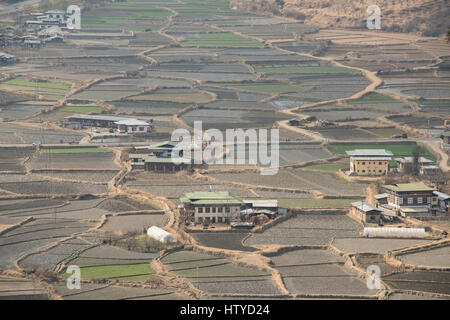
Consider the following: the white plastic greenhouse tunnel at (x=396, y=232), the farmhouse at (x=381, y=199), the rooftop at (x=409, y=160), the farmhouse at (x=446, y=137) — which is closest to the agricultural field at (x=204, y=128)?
the white plastic greenhouse tunnel at (x=396, y=232)

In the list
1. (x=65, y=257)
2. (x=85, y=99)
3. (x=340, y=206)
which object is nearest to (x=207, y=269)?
(x=65, y=257)

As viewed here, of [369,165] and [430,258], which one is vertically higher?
[369,165]

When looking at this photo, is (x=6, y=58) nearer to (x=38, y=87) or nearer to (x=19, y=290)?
(x=38, y=87)

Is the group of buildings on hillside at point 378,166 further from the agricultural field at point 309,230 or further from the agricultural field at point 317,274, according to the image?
the agricultural field at point 317,274

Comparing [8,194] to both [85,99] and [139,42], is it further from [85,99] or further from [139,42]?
[139,42]

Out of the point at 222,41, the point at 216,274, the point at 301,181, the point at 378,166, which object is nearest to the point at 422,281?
the point at 216,274

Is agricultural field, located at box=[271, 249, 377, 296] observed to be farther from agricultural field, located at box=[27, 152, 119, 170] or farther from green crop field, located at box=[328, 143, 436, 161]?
green crop field, located at box=[328, 143, 436, 161]
